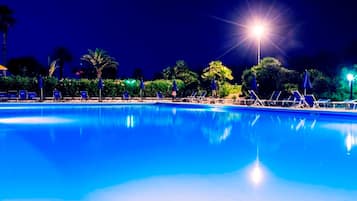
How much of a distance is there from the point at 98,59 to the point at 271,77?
62.4 ft

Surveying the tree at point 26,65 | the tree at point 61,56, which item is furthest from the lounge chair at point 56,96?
the tree at point 26,65

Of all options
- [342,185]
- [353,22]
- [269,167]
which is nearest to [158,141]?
[269,167]

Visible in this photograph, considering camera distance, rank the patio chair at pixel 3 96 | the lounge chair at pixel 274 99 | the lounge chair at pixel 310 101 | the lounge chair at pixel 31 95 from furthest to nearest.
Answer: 1. the lounge chair at pixel 31 95
2. the patio chair at pixel 3 96
3. the lounge chair at pixel 274 99
4. the lounge chair at pixel 310 101

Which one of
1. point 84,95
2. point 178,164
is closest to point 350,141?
point 178,164

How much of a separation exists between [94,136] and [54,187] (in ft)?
15.9

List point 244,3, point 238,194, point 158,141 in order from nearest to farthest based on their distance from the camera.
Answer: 1. point 238,194
2. point 158,141
3. point 244,3

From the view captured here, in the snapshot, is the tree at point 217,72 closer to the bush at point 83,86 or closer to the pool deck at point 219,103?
the bush at point 83,86

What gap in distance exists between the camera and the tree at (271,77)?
21984mm

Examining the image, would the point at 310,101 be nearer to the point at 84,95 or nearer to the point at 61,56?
the point at 84,95

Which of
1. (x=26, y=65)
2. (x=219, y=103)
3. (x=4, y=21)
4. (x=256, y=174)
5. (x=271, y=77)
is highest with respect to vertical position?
(x=4, y=21)

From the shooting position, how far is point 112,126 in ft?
40.9

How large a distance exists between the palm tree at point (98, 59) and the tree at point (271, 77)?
56.3ft

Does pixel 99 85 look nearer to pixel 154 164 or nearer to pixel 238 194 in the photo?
pixel 154 164

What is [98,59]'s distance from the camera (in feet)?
120
